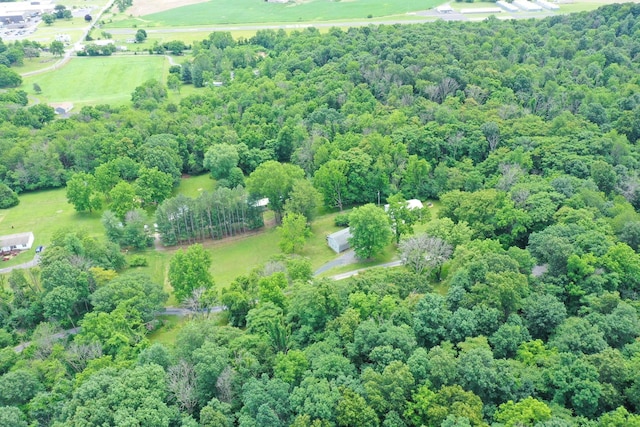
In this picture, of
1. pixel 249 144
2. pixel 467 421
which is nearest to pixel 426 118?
pixel 249 144

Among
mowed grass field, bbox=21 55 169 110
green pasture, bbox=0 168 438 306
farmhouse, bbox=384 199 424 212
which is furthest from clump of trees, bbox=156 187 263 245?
mowed grass field, bbox=21 55 169 110

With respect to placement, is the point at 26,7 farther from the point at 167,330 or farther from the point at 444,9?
the point at 167,330

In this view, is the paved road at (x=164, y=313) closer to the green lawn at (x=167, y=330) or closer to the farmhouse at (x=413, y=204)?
the green lawn at (x=167, y=330)

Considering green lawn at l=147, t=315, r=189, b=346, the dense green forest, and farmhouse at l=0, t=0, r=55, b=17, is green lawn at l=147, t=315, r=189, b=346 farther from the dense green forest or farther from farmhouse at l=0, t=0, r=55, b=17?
farmhouse at l=0, t=0, r=55, b=17

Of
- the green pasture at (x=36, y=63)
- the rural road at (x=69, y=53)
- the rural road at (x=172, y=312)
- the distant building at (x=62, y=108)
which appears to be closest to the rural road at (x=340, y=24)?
the rural road at (x=69, y=53)

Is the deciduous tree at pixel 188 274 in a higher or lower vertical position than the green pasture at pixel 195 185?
higher
